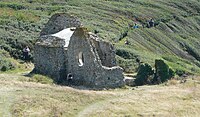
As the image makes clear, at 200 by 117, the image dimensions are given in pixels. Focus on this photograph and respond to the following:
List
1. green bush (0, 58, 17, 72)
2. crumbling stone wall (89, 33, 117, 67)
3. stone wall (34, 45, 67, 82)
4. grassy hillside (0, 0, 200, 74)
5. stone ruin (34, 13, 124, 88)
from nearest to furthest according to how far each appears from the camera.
Answer: stone ruin (34, 13, 124, 88), stone wall (34, 45, 67, 82), crumbling stone wall (89, 33, 117, 67), green bush (0, 58, 17, 72), grassy hillside (0, 0, 200, 74)

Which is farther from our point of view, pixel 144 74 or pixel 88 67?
pixel 144 74

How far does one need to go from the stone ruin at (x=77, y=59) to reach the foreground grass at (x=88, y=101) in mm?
1829

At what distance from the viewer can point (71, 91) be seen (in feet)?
128

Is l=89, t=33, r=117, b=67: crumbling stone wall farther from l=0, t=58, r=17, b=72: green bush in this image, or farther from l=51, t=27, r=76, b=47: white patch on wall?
l=0, t=58, r=17, b=72: green bush

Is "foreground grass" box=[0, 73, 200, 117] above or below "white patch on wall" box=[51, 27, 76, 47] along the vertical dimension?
below

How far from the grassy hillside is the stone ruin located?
1128cm

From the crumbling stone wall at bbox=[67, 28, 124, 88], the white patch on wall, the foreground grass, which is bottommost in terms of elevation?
the foreground grass

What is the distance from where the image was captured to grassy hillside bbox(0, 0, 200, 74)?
64875 mm

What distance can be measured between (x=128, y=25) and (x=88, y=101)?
60.0m

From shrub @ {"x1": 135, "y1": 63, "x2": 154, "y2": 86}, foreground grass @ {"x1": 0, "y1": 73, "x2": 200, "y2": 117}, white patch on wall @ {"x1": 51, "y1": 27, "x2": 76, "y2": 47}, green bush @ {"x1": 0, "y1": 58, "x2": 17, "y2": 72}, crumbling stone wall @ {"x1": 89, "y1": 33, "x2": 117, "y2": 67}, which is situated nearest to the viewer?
foreground grass @ {"x1": 0, "y1": 73, "x2": 200, "y2": 117}

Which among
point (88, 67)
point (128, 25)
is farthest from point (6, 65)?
point (128, 25)

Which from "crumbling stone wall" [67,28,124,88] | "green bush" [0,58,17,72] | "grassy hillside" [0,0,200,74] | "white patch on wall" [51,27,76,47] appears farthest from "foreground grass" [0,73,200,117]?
"grassy hillside" [0,0,200,74]

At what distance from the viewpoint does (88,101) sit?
3775 centimetres

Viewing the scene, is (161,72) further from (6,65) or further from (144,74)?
(6,65)
